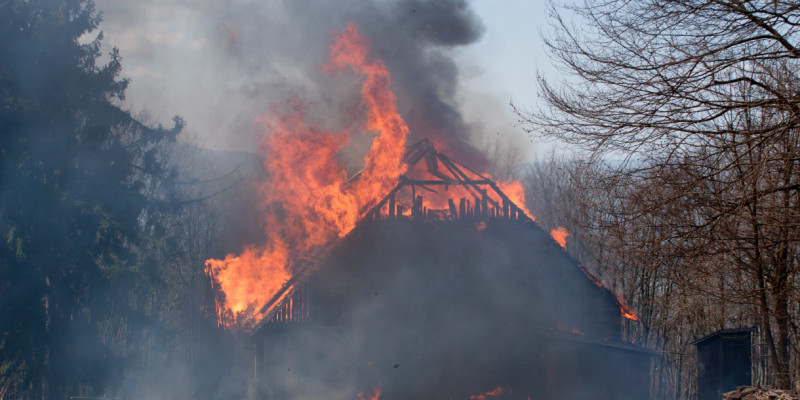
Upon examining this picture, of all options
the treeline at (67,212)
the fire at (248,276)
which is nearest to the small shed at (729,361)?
the fire at (248,276)

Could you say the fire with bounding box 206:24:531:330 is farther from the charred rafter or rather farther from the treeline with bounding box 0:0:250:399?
the treeline with bounding box 0:0:250:399

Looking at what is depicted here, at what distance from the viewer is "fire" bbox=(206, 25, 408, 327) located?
54.1 feet

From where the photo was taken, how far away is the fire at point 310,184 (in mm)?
16484

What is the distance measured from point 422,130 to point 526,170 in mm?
25038

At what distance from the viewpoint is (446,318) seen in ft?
51.3

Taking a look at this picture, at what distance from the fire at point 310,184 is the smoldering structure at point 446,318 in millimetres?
933

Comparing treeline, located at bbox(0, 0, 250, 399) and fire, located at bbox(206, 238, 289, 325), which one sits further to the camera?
fire, located at bbox(206, 238, 289, 325)

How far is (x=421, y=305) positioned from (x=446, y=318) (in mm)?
812

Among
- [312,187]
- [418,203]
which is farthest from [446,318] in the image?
[312,187]

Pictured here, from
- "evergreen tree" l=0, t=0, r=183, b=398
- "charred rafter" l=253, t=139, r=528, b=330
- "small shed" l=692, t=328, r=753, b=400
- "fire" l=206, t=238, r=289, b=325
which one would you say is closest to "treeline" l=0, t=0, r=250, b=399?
"evergreen tree" l=0, t=0, r=183, b=398

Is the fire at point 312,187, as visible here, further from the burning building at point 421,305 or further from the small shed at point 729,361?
the small shed at point 729,361

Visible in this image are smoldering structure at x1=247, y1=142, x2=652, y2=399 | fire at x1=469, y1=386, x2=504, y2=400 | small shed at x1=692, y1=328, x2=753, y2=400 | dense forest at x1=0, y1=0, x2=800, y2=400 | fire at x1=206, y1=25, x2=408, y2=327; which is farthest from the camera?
fire at x1=206, y1=25, x2=408, y2=327

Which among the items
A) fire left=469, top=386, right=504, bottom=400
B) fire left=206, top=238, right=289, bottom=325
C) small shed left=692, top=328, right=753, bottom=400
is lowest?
fire left=469, top=386, right=504, bottom=400

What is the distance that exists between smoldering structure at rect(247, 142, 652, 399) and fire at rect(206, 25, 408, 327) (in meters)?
0.93
